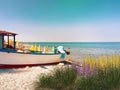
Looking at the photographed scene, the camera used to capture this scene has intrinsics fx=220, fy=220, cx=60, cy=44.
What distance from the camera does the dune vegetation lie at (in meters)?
7.37

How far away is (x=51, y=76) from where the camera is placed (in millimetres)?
8234

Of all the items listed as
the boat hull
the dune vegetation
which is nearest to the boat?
the boat hull

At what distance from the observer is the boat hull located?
16805mm

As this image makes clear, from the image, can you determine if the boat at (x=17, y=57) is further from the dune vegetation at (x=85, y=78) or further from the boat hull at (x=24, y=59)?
the dune vegetation at (x=85, y=78)

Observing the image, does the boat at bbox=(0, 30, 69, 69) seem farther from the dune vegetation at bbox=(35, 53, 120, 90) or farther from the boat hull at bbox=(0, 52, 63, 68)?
the dune vegetation at bbox=(35, 53, 120, 90)

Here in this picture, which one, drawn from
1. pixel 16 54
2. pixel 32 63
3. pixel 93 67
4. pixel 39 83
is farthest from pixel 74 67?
pixel 32 63

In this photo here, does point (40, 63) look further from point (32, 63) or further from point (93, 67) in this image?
point (93, 67)

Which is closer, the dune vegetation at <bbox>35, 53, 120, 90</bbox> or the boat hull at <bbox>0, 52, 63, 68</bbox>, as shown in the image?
the dune vegetation at <bbox>35, 53, 120, 90</bbox>

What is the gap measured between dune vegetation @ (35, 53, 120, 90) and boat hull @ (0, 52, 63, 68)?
30.0 ft

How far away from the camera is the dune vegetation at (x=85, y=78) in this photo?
7.37 meters

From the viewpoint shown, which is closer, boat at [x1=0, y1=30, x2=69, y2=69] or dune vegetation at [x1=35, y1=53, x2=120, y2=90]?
dune vegetation at [x1=35, y1=53, x2=120, y2=90]

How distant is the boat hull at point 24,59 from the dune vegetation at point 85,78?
9.16 m

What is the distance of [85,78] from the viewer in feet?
24.2

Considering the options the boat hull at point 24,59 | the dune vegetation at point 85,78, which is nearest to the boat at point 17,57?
the boat hull at point 24,59
